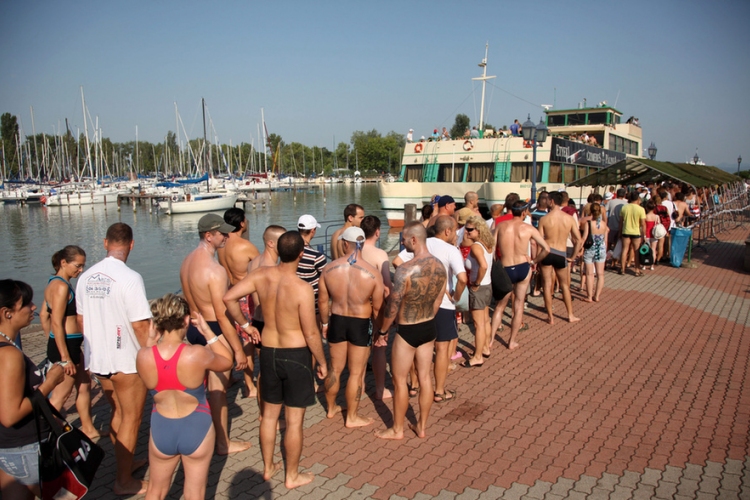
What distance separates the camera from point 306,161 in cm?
12250

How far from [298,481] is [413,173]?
21.6m

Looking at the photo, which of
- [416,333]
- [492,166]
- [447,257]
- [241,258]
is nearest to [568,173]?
[492,166]

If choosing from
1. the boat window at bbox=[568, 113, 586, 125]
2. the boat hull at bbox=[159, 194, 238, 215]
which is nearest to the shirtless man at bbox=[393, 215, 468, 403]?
the boat window at bbox=[568, 113, 586, 125]

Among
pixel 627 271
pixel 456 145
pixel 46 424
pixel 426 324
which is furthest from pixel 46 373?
pixel 456 145

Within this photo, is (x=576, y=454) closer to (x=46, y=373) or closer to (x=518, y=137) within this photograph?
(x=46, y=373)

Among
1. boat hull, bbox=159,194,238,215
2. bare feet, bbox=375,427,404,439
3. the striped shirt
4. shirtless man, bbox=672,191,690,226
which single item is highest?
shirtless man, bbox=672,191,690,226

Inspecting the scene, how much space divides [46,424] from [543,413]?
4062mm

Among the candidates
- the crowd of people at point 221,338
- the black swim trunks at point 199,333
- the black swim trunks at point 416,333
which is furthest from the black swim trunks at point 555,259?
the black swim trunks at point 199,333

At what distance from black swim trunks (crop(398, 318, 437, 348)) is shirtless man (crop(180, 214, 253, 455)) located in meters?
1.20

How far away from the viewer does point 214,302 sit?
4.14m

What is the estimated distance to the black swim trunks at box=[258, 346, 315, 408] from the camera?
3604 millimetres

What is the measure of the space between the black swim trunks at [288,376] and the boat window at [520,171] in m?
19.0

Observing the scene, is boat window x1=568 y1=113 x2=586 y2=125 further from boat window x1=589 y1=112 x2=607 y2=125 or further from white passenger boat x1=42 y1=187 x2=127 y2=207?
white passenger boat x1=42 y1=187 x2=127 y2=207

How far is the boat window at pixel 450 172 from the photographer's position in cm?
2267
